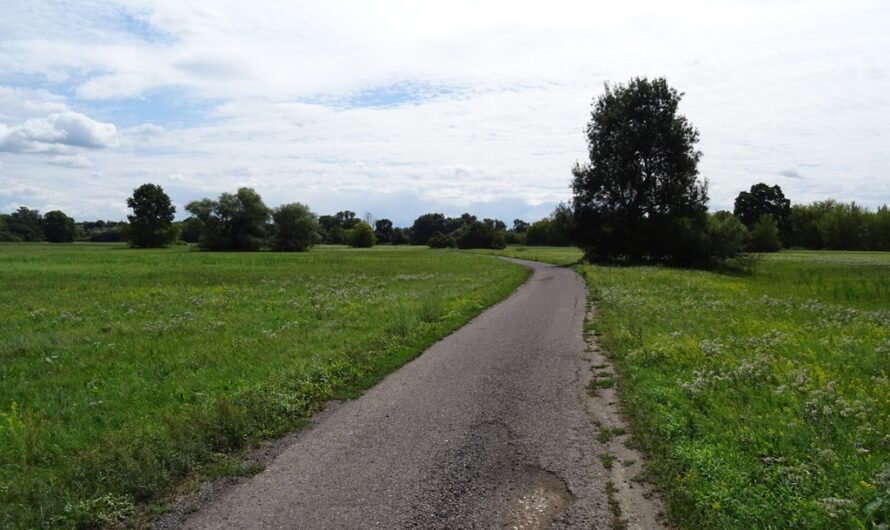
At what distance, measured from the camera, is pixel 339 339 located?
547 inches

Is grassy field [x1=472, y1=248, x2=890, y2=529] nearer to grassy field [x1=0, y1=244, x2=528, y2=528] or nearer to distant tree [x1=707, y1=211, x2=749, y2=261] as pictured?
grassy field [x1=0, y1=244, x2=528, y2=528]

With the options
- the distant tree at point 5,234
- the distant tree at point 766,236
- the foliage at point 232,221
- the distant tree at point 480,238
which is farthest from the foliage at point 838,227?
the distant tree at point 5,234

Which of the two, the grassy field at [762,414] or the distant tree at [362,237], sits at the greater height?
the distant tree at [362,237]

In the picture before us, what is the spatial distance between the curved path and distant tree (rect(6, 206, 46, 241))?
16205 centimetres

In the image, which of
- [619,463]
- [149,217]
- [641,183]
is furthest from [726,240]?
[149,217]

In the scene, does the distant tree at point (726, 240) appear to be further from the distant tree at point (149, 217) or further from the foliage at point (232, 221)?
the distant tree at point (149, 217)

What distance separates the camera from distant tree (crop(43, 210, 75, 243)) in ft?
479

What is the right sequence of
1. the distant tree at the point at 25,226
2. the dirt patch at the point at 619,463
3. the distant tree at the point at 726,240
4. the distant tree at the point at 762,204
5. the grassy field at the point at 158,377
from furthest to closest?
1. the distant tree at the point at 25,226
2. the distant tree at the point at 762,204
3. the distant tree at the point at 726,240
4. the grassy field at the point at 158,377
5. the dirt patch at the point at 619,463

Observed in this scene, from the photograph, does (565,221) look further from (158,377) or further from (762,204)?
(762,204)

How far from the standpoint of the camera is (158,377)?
1041 cm

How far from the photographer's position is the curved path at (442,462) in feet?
17.4

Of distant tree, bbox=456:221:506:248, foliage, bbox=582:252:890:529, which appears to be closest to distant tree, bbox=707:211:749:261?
foliage, bbox=582:252:890:529

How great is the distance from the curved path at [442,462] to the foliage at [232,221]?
96.0m

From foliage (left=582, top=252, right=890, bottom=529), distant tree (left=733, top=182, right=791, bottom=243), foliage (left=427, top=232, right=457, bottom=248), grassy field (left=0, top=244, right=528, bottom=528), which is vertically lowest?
grassy field (left=0, top=244, right=528, bottom=528)
